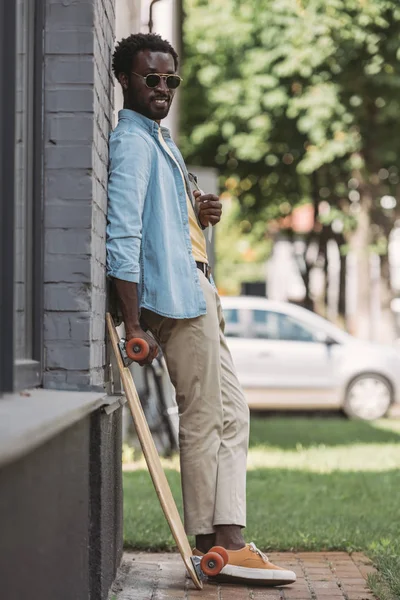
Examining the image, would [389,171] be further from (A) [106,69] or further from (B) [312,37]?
(A) [106,69]

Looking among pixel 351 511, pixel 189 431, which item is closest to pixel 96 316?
pixel 189 431

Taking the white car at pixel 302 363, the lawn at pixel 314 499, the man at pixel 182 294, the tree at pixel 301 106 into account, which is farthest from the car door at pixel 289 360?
the man at pixel 182 294

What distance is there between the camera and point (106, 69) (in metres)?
5.22

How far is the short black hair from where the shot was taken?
5359 mm

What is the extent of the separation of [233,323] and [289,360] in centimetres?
93

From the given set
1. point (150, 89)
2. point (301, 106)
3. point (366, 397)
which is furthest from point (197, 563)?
point (301, 106)

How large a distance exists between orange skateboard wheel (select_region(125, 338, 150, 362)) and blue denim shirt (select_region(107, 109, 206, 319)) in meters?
0.21

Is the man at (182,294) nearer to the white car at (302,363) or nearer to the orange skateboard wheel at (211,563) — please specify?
the orange skateboard wheel at (211,563)

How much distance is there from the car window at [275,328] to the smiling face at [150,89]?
516 inches

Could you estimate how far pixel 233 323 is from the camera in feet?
60.7

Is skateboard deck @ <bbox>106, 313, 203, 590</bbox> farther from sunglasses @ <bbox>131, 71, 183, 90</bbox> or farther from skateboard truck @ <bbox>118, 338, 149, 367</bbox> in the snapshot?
sunglasses @ <bbox>131, 71, 183, 90</bbox>

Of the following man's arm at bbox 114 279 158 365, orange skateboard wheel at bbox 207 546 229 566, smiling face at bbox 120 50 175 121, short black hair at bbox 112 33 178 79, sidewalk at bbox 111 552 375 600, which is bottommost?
sidewalk at bbox 111 552 375 600

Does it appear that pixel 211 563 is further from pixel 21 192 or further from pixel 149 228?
pixel 21 192

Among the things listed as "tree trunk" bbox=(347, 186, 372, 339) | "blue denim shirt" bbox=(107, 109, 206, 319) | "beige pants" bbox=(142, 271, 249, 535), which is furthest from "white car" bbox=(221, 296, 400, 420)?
"blue denim shirt" bbox=(107, 109, 206, 319)
